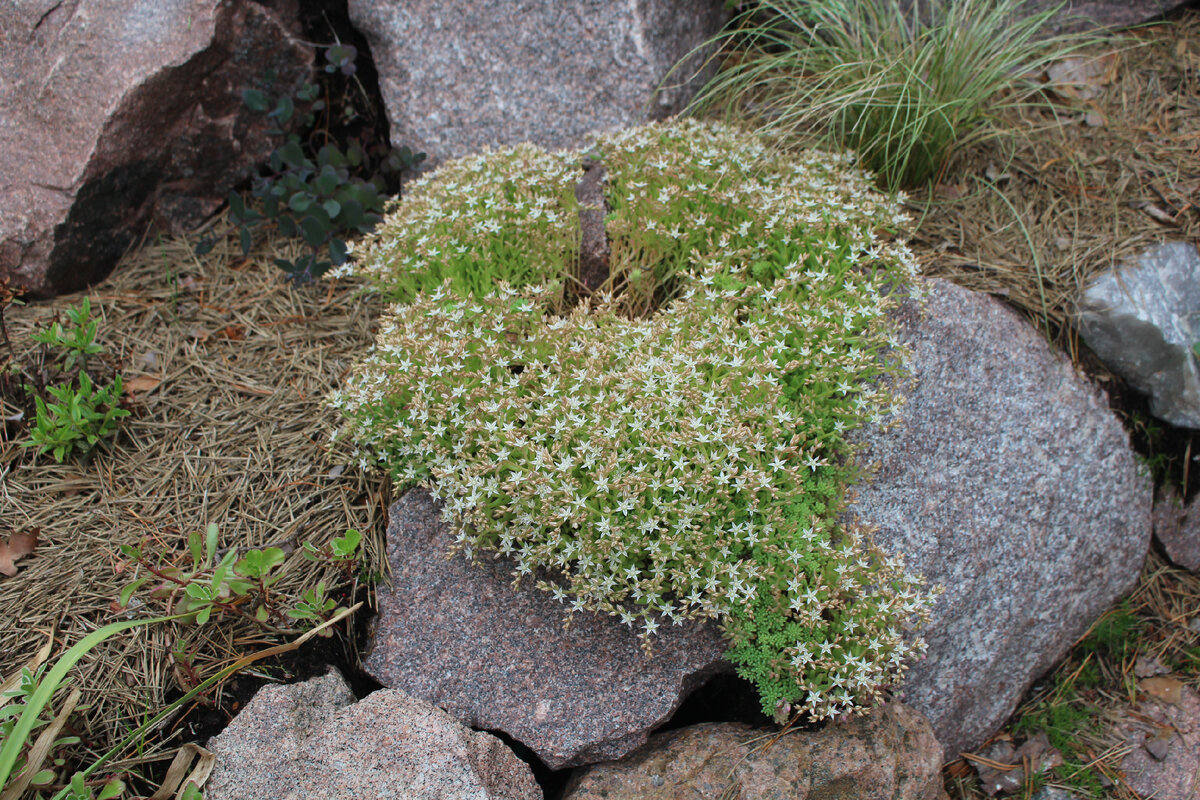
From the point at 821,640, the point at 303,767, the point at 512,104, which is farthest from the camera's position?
the point at 512,104

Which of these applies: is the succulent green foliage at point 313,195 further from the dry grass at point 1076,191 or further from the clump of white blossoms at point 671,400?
the dry grass at point 1076,191

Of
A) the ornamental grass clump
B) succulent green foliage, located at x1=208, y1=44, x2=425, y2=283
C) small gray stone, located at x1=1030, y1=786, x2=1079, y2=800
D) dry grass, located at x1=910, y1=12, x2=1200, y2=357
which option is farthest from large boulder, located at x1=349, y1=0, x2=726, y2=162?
small gray stone, located at x1=1030, y1=786, x2=1079, y2=800

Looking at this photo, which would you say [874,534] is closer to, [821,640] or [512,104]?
[821,640]

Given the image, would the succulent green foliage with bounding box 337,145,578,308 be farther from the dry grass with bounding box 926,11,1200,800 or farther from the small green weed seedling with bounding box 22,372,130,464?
the dry grass with bounding box 926,11,1200,800

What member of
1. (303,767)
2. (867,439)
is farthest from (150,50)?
(867,439)

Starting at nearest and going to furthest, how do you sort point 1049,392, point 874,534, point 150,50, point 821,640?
point 821,640 < point 874,534 < point 1049,392 < point 150,50

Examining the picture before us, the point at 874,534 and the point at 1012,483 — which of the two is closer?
the point at 874,534

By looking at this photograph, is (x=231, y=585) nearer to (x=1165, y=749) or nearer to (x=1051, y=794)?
(x=1051, y=794)
